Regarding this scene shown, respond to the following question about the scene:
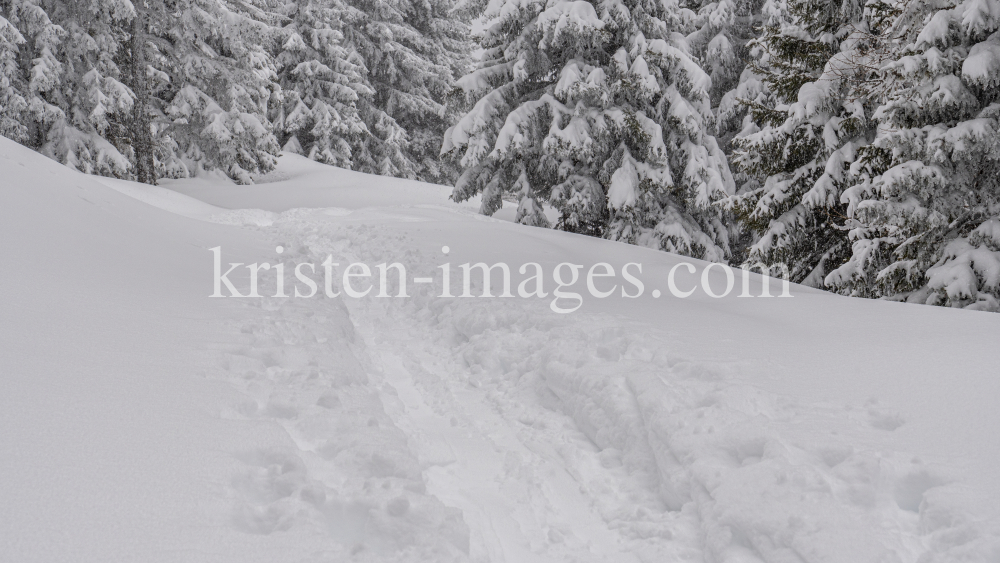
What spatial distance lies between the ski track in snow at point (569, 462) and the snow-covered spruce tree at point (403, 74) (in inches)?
886

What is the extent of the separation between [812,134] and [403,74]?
72.1 feet

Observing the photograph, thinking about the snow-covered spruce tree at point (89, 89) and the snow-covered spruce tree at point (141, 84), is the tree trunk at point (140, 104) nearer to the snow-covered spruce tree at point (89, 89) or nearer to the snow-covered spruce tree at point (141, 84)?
the snow-covered spruce tree at point (141, 84)

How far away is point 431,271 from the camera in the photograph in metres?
9.89

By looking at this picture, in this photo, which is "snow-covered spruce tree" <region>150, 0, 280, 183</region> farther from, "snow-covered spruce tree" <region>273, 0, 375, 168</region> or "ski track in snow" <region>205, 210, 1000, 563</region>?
"ski track in snow" <region>205, 210, 1000, 563</region>

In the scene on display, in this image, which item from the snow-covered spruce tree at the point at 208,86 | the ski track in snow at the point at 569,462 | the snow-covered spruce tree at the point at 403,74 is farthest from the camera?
the snow-covered spruce tree at the point at 403,74

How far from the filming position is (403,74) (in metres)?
28.6

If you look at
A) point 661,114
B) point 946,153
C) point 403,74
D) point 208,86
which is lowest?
point 946,153

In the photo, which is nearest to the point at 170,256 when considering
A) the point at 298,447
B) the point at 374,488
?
the point at 298,447

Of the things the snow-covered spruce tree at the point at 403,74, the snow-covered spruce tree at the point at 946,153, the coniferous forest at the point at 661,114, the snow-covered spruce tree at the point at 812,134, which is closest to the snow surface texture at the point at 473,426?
the snow-covered spruce tree at the point at 946,153

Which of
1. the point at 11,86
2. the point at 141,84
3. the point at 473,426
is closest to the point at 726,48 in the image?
the point at 473,426

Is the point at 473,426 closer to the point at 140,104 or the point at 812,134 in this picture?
the point at 812,134

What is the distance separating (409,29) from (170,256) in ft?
73.9

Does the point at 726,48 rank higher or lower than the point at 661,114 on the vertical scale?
higher

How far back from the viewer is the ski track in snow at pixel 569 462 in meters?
3.32
